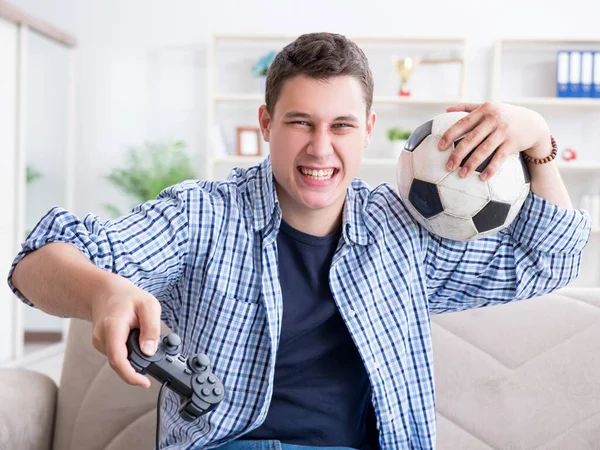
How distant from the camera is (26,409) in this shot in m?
1.59

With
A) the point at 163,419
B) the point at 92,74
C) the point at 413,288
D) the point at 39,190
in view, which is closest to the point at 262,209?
the point at 413,288

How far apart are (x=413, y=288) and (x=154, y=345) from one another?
0.73 meters

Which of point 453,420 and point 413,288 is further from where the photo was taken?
point 453,420

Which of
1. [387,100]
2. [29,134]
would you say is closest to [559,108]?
[387,100]

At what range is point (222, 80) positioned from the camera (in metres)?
6.08

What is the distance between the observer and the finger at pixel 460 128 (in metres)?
1.37

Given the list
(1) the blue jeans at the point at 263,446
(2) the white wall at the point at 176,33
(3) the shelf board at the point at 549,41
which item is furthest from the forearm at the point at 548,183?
(2) the white wall at the point at 176,33

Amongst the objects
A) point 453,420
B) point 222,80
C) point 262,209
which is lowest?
point 453,420

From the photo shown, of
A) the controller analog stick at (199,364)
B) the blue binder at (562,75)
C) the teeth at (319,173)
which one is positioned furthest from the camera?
the blue binder at (562,75)

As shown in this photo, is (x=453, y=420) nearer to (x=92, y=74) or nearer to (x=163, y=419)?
(x=163, y=419)

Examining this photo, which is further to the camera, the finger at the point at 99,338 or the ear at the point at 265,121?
the ear at the point at 265,121

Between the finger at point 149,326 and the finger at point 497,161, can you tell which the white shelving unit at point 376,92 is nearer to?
the finger at point 497,161

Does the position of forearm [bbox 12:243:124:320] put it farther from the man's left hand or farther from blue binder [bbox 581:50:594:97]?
blue binder [bbox 581:50:594:97]

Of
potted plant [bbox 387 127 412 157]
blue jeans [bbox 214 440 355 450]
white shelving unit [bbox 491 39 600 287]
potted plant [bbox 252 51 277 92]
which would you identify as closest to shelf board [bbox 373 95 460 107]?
potted plant [bbox 387 127 412 157]
